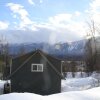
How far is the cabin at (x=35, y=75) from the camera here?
35.8 meters

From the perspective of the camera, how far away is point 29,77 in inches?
1423

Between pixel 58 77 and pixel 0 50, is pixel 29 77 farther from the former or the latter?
pixel 0 50

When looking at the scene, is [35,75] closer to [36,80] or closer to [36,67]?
[36,80]

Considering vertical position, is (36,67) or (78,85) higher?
(36,67)

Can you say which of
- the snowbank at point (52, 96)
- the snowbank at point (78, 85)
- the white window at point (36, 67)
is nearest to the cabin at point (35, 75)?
the white window at point (36, 67)

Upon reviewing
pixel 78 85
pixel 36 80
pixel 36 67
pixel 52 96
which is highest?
pixel 36 67

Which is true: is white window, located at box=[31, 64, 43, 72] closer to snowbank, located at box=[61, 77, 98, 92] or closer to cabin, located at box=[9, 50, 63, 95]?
cabin, located at box=[9, 50, 63, 95]

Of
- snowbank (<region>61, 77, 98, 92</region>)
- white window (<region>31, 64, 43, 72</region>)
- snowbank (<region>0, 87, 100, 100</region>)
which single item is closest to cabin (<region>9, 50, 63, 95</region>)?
white window (<region>31, 64, 43, 72</region>)

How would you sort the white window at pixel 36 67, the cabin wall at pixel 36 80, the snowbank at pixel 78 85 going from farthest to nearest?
the snowbank at pixel 78 85 → the white window at pixel 36 67 → the cabin wall at pixel 36 80

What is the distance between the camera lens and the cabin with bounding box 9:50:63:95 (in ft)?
118

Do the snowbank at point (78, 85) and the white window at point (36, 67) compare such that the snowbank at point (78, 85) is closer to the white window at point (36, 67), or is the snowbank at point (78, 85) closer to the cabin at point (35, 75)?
the cabin at point (35, 75)

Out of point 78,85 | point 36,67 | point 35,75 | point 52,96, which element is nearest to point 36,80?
point 35,75

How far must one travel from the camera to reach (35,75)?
3638 cm

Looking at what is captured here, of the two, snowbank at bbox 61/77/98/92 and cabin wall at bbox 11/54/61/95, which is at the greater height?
cabin wall at bbox 11/54/61/95
